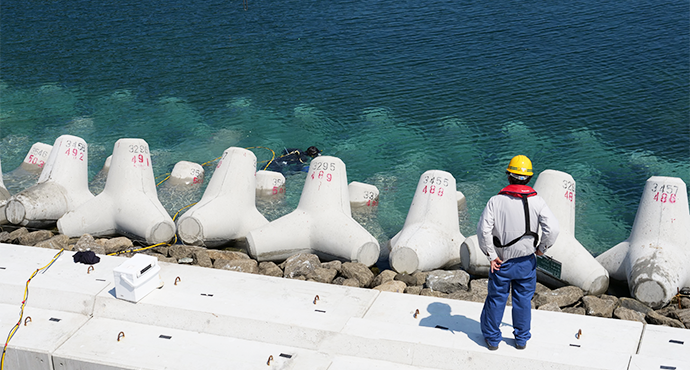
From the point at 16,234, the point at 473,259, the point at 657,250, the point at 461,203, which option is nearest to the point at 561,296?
the point at 473,259

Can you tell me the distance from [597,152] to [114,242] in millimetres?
11228

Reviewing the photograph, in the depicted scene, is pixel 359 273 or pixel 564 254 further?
pixel 564 254

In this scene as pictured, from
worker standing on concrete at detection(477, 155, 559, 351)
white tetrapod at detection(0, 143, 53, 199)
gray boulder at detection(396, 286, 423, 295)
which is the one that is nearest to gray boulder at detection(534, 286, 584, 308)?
gray boulder at detection(396, 286, 423, 295)

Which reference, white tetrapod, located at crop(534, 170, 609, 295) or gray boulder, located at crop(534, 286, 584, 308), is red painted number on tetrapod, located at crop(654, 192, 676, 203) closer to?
white tetrapod, located at crop(534, 170, 609, 295)

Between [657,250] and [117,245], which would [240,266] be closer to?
[117,245]

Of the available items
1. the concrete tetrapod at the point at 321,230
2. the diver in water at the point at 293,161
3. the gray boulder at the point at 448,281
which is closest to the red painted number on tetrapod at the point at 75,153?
the concrete tetrapod at the point at 321,230

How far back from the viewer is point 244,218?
1106 centimetres

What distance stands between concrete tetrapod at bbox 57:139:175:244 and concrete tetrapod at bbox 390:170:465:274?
3891mm

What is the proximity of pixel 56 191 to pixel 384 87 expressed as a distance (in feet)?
34.9

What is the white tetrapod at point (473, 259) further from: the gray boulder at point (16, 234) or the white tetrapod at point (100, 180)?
the white tetrapod at point (100, 180)

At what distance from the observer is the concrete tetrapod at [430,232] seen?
31.8ft

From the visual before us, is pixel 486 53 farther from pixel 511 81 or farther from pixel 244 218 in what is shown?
pixel 244 218

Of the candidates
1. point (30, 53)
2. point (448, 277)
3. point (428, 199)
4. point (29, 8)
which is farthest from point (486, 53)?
point (29, 8)

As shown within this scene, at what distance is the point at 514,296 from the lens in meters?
6.14
